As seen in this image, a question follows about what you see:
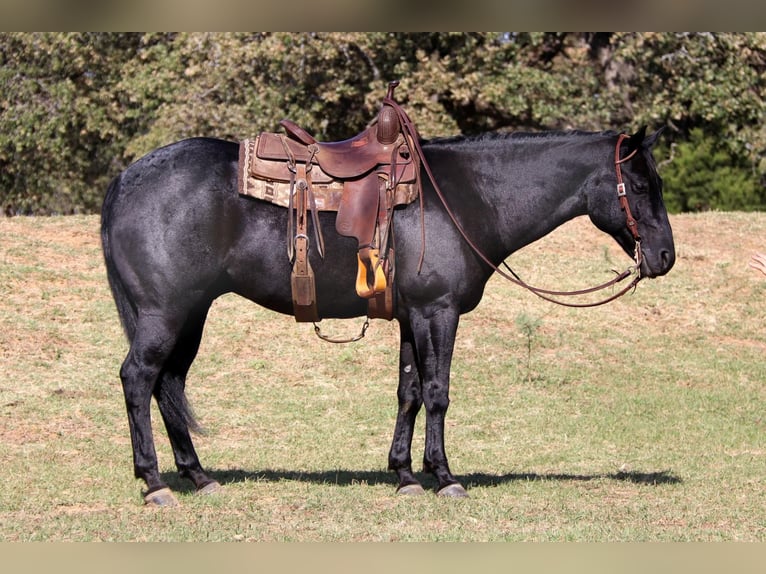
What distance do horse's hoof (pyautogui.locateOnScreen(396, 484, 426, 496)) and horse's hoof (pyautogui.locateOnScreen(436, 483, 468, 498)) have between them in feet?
0.40

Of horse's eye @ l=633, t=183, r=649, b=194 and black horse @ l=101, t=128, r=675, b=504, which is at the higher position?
horse's eye @ l=633, t=183, r=649, b=194

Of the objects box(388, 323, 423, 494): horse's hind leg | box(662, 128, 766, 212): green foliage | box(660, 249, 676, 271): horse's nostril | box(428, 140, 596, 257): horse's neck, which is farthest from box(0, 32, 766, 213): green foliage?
box(660, 249, 676, 271): horse's nostril

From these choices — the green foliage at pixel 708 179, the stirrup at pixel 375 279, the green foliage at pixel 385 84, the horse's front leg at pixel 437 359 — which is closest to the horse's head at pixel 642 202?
the horse's front leg at pixel 437 359

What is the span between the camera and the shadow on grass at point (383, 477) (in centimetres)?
717

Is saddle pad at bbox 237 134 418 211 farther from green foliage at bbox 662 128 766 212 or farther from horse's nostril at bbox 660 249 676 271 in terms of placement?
green foliage at bbox 662 128 766 212

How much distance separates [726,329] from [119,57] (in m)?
13.3

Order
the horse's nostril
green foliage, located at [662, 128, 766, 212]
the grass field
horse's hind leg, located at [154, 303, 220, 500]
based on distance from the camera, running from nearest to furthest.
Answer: the grass field → the horse's nostril → horse's hind leg, located at [154, 303, 220, 500] → green foliage, located at [662, 128, 766, 212]

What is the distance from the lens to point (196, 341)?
6824mm

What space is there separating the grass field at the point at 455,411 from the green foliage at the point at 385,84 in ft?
11.3

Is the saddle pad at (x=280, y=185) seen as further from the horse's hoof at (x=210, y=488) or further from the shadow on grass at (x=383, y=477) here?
the shadow on grass at (x=383, y=477)

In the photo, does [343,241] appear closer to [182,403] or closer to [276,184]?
[276,184]

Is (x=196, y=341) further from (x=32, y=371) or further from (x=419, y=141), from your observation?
(x=32, y=371)

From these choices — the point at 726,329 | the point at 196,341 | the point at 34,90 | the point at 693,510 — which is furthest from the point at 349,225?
the point at 34,90

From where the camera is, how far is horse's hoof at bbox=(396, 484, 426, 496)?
6.65 m
